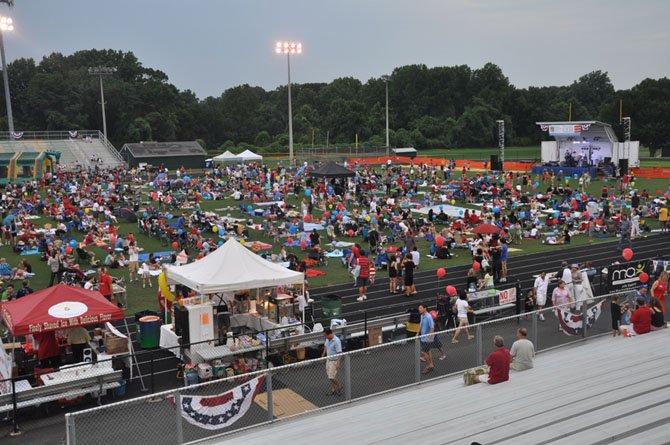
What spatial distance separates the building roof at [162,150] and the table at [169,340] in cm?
5487

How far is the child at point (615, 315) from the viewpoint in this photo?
534 inches

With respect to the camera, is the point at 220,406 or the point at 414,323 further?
the point at 414,323

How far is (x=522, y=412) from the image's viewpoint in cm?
922

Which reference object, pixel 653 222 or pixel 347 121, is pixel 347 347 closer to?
pixel 653 222

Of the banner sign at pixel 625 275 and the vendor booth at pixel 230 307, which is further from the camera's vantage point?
the banner sign at pixel 625 275

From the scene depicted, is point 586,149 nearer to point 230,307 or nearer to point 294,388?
point 230,307

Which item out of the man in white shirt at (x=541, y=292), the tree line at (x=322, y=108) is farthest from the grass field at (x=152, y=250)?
the tree line at (x=322, y=108)

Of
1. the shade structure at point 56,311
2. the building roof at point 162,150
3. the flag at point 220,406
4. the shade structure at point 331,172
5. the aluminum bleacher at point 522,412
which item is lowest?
the aluminum bleacher at point 522,412

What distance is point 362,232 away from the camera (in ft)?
103

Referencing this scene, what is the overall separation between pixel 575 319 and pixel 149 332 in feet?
32.1

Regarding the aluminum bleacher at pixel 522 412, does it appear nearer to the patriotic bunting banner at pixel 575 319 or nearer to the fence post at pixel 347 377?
the fence post at pixel 347 377

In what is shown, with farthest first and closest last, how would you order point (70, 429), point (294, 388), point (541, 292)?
point (541, 292)
point (294, 388)
point (70, 429)

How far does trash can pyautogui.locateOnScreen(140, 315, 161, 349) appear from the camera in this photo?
1546 cm

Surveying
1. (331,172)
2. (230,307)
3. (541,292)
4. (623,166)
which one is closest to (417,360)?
(230,307)
